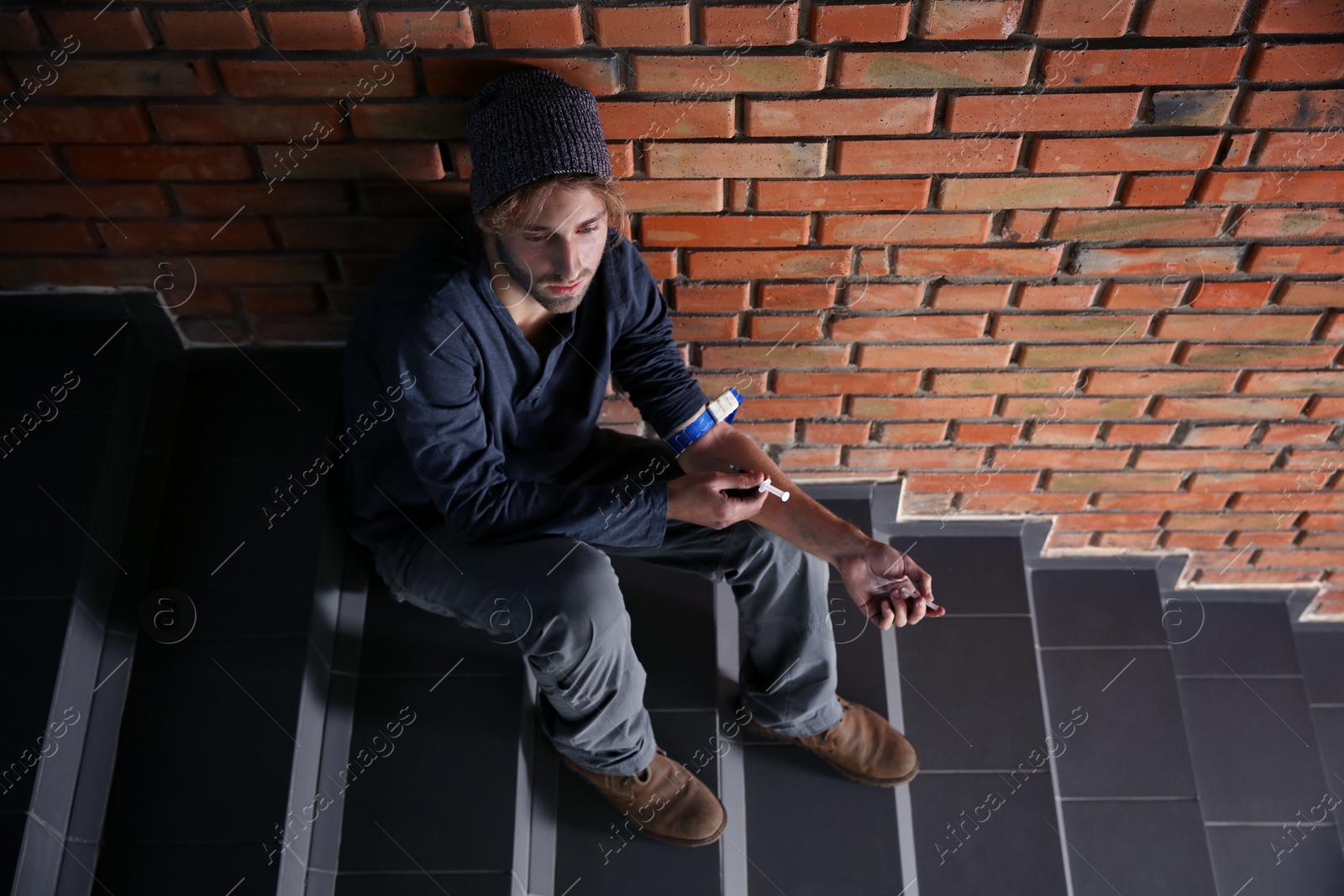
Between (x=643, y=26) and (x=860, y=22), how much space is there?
292 millimetres

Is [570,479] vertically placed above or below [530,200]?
below

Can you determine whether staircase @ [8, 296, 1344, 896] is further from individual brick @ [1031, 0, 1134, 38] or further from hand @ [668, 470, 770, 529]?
individual brick @ [1031, 0, 1134, 38]

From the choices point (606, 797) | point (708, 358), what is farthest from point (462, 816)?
point (708, 358)

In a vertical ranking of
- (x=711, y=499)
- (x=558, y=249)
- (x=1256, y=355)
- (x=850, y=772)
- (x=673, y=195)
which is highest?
(x=673, y=195)

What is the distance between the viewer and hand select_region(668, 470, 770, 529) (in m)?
1.51

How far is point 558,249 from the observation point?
A: 1.37m

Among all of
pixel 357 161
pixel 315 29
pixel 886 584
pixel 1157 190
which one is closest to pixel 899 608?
pixel 886 584

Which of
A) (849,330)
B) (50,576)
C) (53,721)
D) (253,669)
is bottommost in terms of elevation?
(53,721)

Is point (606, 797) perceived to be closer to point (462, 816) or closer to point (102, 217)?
point (462, 816)

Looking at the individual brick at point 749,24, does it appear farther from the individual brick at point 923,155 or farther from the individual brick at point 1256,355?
the individual brick at point 1256,355

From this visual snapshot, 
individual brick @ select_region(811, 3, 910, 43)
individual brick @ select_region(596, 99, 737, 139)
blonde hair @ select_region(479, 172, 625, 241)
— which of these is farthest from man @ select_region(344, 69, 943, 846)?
individual brick @ select_region(811, 3, 910, 43)

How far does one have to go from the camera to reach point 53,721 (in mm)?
1520

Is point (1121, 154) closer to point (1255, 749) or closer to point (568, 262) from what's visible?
point (568, 262)

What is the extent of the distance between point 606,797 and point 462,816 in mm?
249
